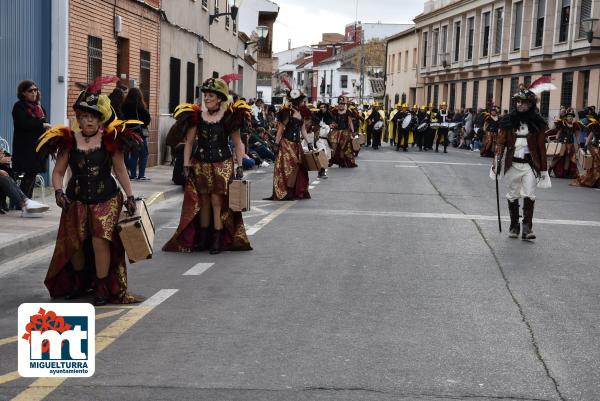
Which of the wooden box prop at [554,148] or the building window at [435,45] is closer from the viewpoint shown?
the wooden box prop at [554,148]

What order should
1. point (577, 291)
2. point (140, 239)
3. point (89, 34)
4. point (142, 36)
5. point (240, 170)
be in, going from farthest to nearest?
point (142, 36) → point (89, 34) → point (240, 170) → point (577, 291) → point (140, 239)

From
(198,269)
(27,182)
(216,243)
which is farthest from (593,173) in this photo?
(198,269)

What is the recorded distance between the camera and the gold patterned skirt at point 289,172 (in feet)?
51.3

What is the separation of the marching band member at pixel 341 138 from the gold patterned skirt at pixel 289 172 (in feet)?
30.9

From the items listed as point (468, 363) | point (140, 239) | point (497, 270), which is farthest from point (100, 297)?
point (497, 270)

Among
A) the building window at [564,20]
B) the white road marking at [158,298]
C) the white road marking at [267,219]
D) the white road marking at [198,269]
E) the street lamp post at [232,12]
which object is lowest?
the white road marking at [267,219]

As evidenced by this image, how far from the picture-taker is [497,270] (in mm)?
9297

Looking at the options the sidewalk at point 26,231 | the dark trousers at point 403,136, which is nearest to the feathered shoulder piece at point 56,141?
the sidewalk at point 26,231

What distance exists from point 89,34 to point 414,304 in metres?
12.0

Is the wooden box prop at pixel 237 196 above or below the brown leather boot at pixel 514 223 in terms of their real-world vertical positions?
above

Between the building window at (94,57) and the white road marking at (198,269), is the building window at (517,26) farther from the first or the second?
the white road marking at (198,269)

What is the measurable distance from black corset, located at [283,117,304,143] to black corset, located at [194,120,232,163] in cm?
565

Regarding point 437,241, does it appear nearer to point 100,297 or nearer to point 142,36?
point 100,297

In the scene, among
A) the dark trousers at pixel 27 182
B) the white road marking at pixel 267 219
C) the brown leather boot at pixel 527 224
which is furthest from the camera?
the dark trousers at pixel 27 182
